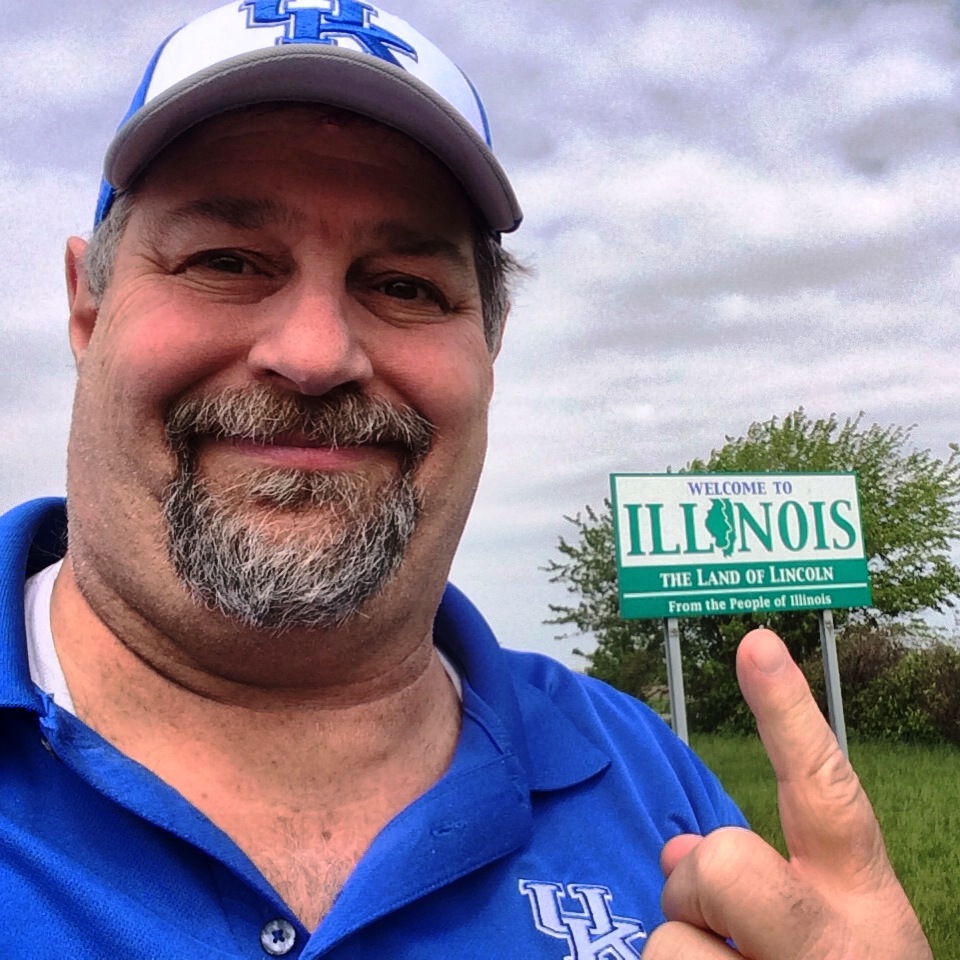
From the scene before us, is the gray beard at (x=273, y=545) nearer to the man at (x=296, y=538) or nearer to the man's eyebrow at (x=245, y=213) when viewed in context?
the man at (x=296, y=538)

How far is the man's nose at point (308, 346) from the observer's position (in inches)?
61.6

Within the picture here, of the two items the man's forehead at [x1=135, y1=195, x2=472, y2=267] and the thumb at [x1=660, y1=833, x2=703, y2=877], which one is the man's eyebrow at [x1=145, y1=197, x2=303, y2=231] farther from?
the thumb at [x1=660, y1=833, x2=703, y2=877]

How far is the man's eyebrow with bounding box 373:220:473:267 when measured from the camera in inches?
67.7

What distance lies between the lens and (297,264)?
1.65 meters

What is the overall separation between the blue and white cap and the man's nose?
1.13 ft

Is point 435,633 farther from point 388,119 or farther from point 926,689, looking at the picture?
point 926,689

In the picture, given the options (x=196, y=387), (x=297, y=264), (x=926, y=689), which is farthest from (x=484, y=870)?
(x=926, y=689)

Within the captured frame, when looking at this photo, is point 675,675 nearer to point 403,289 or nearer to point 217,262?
point 403,289

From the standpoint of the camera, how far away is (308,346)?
1562 mm

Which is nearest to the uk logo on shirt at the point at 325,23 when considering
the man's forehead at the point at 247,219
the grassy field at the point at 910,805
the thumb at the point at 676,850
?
the man's forehead at the point at 247,219

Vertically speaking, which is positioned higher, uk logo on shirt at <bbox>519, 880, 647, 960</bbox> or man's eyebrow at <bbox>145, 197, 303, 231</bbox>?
man's eyebrow at <bbox>145, 197, 303, 231</bbox>

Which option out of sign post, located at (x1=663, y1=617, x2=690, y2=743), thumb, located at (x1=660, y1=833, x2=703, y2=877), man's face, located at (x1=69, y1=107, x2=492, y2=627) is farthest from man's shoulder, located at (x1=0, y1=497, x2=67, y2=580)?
sign post, located at (x1=663, y1=617, x2=690, y2=743)

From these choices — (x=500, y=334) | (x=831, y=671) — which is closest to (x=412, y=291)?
(x=500, y=334)

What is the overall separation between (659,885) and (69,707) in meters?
1.05
